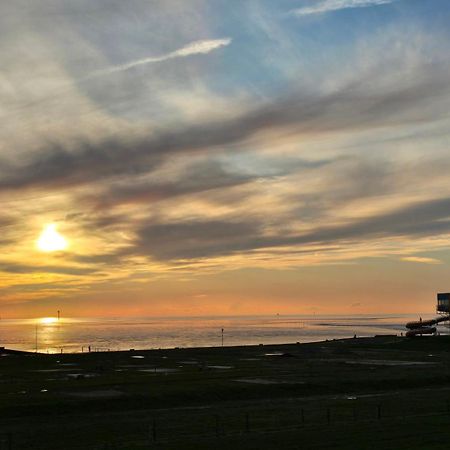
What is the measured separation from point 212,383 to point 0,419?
28111 mm

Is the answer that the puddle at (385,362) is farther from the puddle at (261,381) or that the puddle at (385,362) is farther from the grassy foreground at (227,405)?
the puddle at (261,381)

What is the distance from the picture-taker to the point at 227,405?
5875cm

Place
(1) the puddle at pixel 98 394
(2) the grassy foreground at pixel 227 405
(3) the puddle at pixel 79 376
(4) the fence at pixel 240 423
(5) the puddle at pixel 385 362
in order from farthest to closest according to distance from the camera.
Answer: (5) the puddle at pixel 385 362 < (3) the puddle at pixel 79 376 < (1) the puddle at pixel 98 394 < (2) the grassy foreground at pixel 227 405 < (4) the fence at pixel 240 423

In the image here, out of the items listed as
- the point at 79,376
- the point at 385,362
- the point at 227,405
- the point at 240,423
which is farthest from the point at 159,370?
the point at 240,423

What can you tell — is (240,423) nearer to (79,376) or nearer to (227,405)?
(227,405)

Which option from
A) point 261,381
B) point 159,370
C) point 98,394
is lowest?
point 261,381

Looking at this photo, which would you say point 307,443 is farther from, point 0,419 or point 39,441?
point 0,419

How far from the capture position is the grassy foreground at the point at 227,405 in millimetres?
40406

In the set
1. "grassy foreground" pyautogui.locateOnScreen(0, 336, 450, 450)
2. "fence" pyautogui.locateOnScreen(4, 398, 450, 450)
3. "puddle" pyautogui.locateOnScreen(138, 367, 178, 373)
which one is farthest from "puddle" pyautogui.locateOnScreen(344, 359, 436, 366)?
"fence" pyautogui.locateOnScreen(4, 398, 450, 450)

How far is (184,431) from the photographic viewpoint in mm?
43812

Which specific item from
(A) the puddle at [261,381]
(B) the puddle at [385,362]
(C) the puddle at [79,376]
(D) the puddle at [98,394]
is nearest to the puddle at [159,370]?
(C) the puddle at [79,376]

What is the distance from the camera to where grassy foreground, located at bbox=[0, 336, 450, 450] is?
40406 mm

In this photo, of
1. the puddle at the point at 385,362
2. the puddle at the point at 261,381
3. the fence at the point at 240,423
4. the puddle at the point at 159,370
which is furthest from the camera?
the puddle at the point at 385,362

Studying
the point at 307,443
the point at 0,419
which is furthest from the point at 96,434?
the point at 307,443
